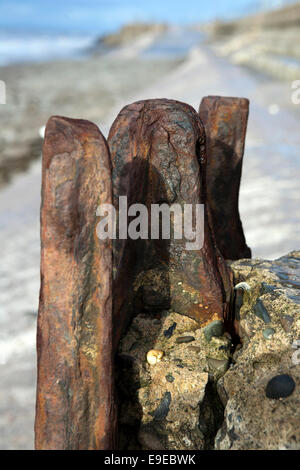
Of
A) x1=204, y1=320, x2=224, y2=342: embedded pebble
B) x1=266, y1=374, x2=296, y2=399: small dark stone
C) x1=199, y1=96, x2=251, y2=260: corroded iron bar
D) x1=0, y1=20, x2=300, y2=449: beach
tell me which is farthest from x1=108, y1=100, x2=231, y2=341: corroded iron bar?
x1=0, y1=20, x2=300, y2=449: beach

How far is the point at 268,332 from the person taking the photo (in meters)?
1.54

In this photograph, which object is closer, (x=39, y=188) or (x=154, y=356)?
(x=154, y=356)

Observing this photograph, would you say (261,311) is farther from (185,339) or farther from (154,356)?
(154,356)

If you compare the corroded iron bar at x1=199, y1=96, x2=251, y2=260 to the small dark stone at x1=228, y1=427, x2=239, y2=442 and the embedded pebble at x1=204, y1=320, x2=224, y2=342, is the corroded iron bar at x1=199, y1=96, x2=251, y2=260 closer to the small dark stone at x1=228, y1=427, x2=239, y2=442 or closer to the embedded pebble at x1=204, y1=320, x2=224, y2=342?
the embedded pebble at x1=204, y1=320, x2=224, y2=342

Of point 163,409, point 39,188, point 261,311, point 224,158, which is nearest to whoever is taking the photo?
point 163,409

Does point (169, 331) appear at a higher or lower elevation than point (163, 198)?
lower

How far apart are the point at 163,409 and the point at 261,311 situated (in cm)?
49

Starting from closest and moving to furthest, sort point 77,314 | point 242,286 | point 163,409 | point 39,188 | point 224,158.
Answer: point 77,314
point 163,409
point 242,286
point 224,158
point 39,188

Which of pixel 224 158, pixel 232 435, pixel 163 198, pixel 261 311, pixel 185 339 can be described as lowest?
pixel 232 435

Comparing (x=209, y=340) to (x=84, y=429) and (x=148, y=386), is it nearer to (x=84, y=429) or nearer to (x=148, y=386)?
(x=148, y=386)

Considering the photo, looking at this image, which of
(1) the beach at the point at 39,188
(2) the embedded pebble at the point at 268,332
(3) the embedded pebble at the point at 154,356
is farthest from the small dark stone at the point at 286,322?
(1) the beach at the point at 39,188

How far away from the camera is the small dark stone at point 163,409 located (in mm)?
1475

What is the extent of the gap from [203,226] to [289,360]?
0.55 m

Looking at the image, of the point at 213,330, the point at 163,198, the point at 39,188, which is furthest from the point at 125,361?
the point at 39,188
